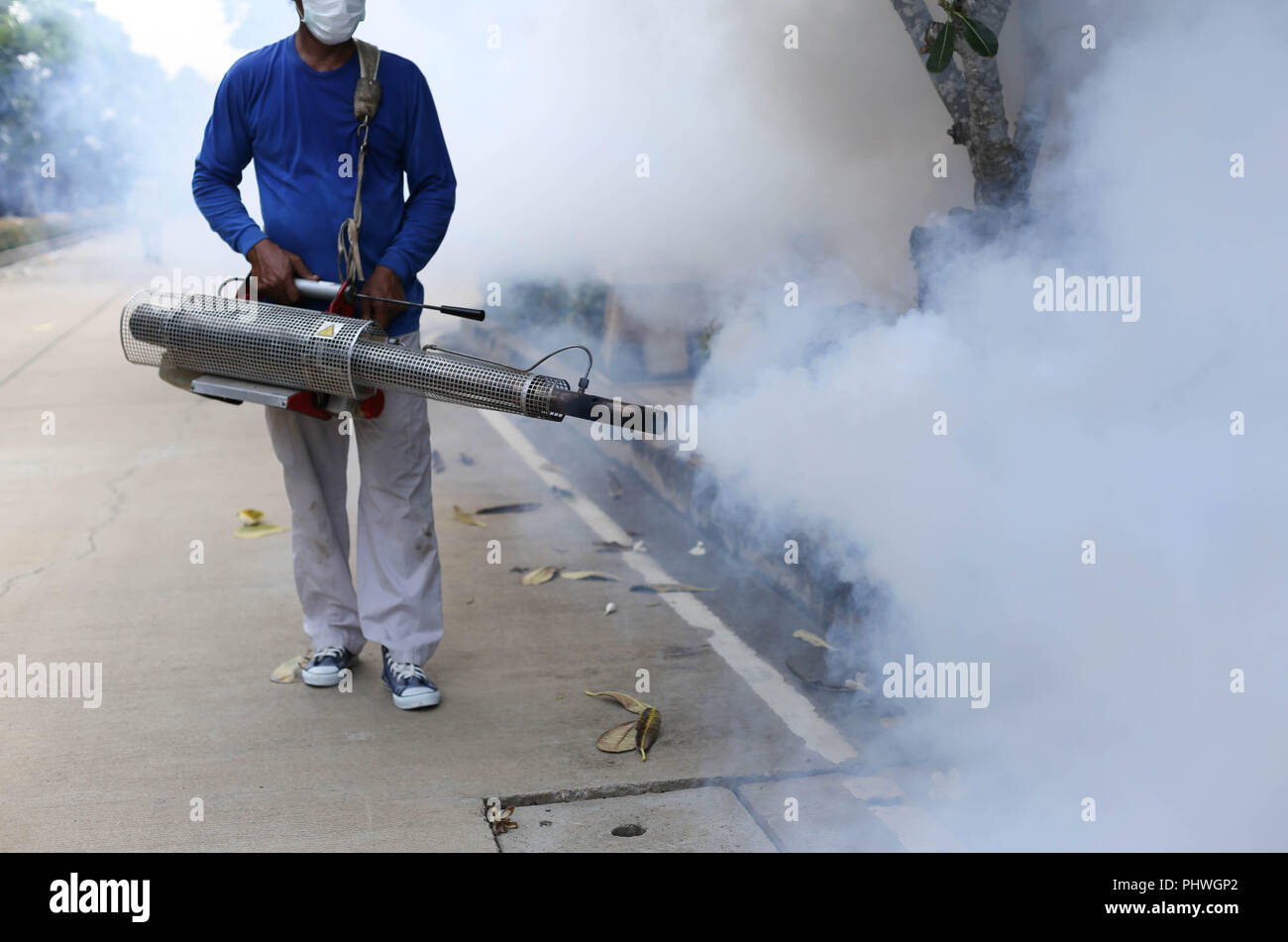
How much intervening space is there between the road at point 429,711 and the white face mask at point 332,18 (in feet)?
5.98

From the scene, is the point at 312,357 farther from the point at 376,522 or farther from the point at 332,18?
the point at 332,18

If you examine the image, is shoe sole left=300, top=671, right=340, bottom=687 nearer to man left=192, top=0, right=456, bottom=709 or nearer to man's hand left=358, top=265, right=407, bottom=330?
man left=192, top=0, right=456, bottom=709

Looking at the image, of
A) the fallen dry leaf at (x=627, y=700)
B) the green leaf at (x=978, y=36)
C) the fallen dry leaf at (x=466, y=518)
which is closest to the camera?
the green leaf at (x=978, y=36)

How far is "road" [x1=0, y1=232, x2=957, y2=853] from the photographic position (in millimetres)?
2918

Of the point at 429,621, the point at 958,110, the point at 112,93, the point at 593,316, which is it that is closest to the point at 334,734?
the point at 429,621

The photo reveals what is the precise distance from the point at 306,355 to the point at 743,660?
1.71 m

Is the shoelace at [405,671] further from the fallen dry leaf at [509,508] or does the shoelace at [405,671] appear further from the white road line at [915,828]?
the fallen dry leaf at [509,508]

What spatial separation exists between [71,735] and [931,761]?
229 cm

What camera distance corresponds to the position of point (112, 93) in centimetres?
3266

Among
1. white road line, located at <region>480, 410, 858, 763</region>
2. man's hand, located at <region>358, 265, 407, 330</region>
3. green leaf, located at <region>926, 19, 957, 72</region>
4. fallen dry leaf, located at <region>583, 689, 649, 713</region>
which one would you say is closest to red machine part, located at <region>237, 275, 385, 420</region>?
man's hand, located at <region>358, 265, 407, 330</region>

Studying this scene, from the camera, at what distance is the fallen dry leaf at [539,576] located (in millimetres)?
4676

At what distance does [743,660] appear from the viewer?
3930 millimetres

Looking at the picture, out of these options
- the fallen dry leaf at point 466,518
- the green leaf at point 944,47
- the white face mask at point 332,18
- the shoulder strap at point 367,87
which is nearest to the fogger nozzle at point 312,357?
the shoulder strap at point 367,87
